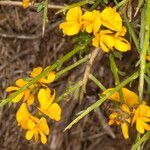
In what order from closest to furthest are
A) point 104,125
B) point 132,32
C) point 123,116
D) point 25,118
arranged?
point 123,116, point 25,118, point 132,32, point 104,125

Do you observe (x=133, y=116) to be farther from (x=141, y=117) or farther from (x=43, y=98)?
(x=43, y=98)

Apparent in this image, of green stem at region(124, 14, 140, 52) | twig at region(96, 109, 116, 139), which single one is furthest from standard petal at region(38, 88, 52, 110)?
twig at region(96, 109, 116, 139)

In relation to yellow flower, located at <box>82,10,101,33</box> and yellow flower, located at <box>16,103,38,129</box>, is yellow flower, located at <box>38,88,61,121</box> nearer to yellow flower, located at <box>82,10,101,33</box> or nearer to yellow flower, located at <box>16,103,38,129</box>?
yellow flower, located at <box>16,103,38,129</box>

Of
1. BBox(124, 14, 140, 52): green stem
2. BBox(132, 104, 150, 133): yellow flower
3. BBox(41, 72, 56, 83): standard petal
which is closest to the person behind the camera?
BBox(132, 104, 150, 133): yellow flower

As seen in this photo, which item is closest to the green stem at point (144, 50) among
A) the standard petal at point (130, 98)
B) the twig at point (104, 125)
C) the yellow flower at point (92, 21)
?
the standard petal at point (130, 98)

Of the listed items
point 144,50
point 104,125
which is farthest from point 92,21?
point 104,125

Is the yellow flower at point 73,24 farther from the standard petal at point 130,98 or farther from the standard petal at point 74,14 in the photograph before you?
the standard petal at point 130,98

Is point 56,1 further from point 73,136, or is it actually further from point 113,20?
point 113,20
